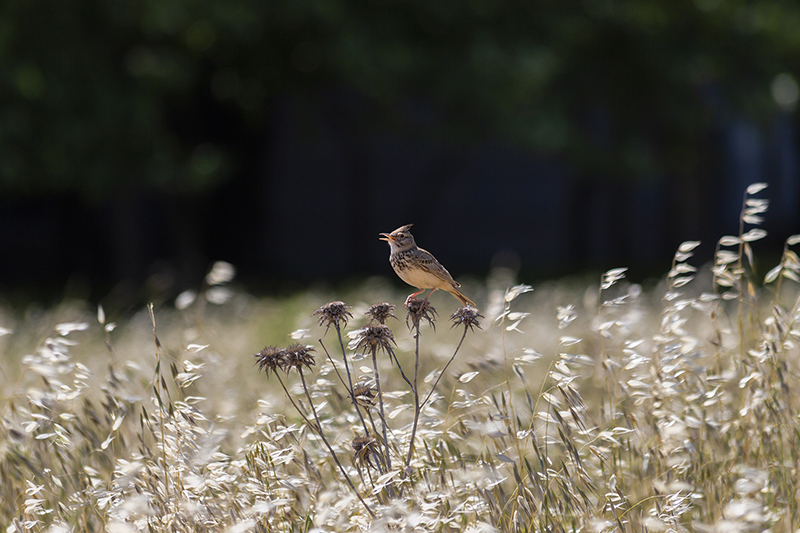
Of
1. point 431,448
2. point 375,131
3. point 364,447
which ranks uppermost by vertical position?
point 375,131

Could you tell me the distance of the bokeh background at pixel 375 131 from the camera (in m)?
10.6

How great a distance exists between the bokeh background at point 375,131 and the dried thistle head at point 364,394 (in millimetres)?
5446

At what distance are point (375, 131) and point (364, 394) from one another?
1308cm

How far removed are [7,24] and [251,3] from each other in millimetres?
3252

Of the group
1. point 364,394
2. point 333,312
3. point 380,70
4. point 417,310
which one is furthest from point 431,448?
point 380,70

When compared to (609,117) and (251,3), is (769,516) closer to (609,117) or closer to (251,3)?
(251,3)

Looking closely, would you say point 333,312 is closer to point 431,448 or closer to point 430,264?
point 430,264

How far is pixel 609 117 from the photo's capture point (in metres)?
13.8

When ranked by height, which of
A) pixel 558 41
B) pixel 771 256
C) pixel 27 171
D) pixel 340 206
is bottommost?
pixel 771 256

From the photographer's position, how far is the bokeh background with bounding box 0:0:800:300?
10555 millimetres

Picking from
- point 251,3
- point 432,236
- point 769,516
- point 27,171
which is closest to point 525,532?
point 769,516

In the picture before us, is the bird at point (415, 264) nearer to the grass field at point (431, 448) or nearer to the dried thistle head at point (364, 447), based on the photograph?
the grass field at point (431, 448)

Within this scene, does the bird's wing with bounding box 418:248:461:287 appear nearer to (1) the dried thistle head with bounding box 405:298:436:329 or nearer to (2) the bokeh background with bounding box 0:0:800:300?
(1) the dried thistle head with bounding box 405:298:436:329

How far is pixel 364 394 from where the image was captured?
2.08 metres
